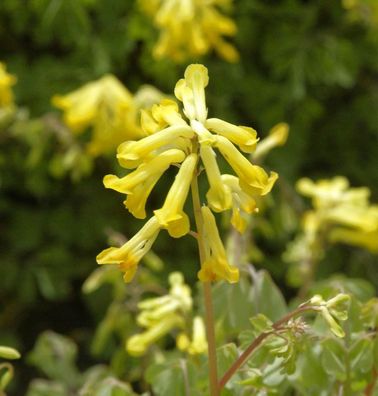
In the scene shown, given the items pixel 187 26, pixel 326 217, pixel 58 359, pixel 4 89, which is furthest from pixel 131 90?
pixel 58 359

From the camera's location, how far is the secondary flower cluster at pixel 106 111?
2143mm

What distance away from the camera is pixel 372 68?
9.43 feet

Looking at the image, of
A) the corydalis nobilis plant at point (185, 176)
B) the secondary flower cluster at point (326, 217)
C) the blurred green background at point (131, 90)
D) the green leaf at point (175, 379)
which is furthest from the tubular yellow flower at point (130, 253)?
the blurred green background at point (131, 90)

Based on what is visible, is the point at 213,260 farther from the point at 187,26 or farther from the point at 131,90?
the point at 131,90

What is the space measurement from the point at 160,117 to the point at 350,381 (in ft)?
1.55

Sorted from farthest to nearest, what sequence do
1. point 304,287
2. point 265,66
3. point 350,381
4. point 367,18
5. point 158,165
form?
point 265,66 → point 367,18 → point 304,287 → point 350,381 → point 158,165

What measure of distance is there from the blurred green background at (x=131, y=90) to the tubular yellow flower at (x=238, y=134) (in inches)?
58.8

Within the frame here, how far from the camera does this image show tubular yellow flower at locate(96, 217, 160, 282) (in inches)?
37.9

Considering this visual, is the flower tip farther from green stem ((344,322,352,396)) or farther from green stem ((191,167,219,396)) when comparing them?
green stem ((344,322,352,396))

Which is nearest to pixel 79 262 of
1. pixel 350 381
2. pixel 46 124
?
pixel 46 124

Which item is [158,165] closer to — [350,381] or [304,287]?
[350,381]

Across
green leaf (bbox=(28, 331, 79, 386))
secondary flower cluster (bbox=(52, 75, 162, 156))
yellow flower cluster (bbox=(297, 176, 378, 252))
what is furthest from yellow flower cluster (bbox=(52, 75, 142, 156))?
green leaf (bbox=(28, 331, 79, 386))

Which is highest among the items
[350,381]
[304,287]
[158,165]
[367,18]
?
[367,18]

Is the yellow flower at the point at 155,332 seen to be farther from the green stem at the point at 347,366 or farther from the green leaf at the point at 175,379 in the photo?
the green stem at the point at 347,366
